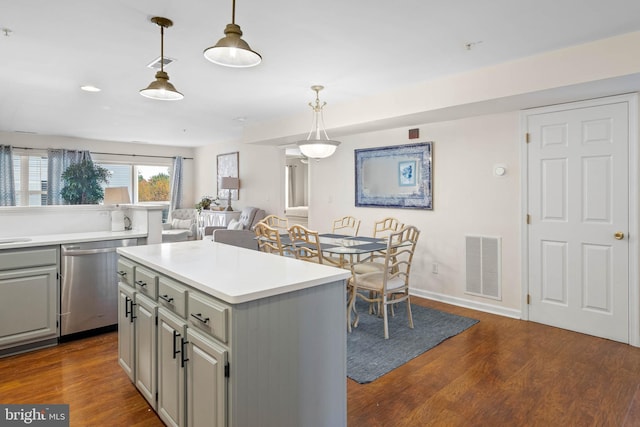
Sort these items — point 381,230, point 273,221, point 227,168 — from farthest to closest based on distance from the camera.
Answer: point 227,168 < point 273,221 < point 381,230

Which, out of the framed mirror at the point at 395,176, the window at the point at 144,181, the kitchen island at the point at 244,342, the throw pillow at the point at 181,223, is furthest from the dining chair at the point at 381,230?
the window at the point at 144,181

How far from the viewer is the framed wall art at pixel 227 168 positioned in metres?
7.88

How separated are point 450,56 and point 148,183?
25.6ft

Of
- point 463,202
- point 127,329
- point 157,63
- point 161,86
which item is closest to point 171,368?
point 127,329

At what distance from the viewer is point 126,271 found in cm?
237

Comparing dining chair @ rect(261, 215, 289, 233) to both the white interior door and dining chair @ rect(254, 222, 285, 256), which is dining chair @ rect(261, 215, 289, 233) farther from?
the white interior door

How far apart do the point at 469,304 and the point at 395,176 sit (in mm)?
1796

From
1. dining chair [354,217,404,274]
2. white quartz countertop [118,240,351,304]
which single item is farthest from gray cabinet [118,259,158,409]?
dining chair [354,217,404,274]

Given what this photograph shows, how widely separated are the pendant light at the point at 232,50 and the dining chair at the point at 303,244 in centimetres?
161

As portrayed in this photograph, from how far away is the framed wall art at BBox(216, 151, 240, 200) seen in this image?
7.88 m

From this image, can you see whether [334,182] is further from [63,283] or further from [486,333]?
[63,283]

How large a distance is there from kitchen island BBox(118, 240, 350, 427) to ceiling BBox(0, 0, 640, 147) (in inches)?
64.2

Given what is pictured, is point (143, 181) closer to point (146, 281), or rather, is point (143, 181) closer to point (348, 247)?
point (348, 247)

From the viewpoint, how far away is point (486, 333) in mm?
3408
